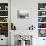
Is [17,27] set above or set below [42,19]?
below

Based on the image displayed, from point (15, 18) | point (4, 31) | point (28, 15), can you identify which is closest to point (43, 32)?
point (28, 15)

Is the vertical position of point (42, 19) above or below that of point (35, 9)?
below

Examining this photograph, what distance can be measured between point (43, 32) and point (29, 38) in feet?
2.74

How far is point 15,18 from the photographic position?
6.19 m

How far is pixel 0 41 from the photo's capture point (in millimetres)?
6391

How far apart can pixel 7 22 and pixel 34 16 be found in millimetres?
1414

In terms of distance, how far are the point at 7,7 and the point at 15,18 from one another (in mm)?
731

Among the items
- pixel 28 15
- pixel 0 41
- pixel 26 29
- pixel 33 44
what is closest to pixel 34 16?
pixel 28 15

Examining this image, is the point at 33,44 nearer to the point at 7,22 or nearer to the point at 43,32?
the point at 43,32

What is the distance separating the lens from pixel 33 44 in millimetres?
6195

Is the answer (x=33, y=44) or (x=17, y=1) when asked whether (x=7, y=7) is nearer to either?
(x=17, y=1)

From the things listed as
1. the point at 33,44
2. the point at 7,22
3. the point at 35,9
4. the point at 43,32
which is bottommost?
the point at 33,44

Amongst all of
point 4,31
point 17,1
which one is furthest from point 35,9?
point 4,31

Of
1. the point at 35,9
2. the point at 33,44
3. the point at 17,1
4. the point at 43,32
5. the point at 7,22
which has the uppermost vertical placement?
the point at 17,1
